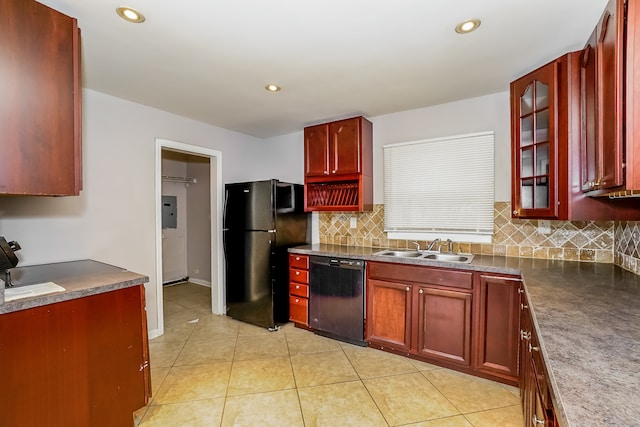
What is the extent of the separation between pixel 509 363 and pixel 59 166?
3144mm

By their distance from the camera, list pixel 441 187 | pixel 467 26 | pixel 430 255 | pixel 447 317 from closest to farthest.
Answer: pixel 467 26 → pixel 447 317 → pixel 430 255 → pixel 441 187

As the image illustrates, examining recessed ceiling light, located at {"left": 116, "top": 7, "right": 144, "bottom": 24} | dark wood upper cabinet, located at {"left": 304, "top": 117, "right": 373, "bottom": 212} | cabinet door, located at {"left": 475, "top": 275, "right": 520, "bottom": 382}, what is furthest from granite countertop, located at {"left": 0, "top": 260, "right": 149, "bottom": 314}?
cabinet door, located at {"left": 475, "top": 275, "right": 520, "bottom": 382}

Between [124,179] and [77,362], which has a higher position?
[124,179]

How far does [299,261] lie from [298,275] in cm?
16

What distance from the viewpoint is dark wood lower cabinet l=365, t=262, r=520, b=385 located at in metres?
2.18

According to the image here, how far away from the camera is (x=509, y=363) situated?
7.09ft

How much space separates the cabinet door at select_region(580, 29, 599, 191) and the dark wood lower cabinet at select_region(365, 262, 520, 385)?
2.76ft

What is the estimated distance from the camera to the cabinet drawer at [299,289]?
324 centimetres

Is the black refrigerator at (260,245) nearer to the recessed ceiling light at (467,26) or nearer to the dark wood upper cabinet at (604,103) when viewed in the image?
the recessed ceiling light at (467,26)

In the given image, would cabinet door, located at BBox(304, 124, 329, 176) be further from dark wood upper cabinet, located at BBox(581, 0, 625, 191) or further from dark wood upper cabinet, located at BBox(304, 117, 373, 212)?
dark wood upper cabinet, located at BBox(581, 0, 625, 191)

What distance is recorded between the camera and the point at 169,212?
204 inches

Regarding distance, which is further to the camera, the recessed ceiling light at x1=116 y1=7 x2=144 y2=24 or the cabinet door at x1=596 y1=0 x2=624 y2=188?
the recessed ceiling light at x1=116 y1=7 x2=144 y2=24

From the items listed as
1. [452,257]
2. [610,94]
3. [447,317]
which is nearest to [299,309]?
[447,317]

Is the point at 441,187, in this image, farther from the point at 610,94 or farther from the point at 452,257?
the point at 610,94
